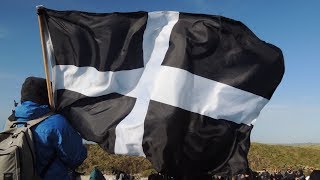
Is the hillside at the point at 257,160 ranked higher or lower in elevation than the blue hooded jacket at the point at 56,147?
lower

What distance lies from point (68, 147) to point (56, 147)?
0.10 meters

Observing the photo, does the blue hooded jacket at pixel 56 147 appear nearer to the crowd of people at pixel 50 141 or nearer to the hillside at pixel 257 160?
the crowd of people at pixel 50 141

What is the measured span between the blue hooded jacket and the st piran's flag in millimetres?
934

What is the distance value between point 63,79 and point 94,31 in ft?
1.91

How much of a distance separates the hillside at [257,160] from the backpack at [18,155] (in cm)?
3464

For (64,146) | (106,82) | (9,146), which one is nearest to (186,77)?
(106,82)

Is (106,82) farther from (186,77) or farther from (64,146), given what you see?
(64,146)

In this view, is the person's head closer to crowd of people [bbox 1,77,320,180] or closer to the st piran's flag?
crowd of people [bbox 1,77,320,180]

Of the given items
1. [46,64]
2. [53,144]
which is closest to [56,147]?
[53,144]

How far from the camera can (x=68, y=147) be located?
3881 mm

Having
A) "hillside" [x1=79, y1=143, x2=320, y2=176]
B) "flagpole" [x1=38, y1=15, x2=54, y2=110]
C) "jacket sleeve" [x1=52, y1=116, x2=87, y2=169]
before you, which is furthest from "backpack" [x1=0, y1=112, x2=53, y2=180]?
"hillside" [x1=79, y1=143, x2=320, y2=176]

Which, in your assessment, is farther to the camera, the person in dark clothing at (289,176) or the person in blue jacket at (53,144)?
the person in dark clothing at (289,176)

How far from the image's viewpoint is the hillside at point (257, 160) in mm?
40438

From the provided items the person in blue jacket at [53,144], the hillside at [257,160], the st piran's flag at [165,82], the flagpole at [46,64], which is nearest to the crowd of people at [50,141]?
the person in blue jacket at [53,144]
